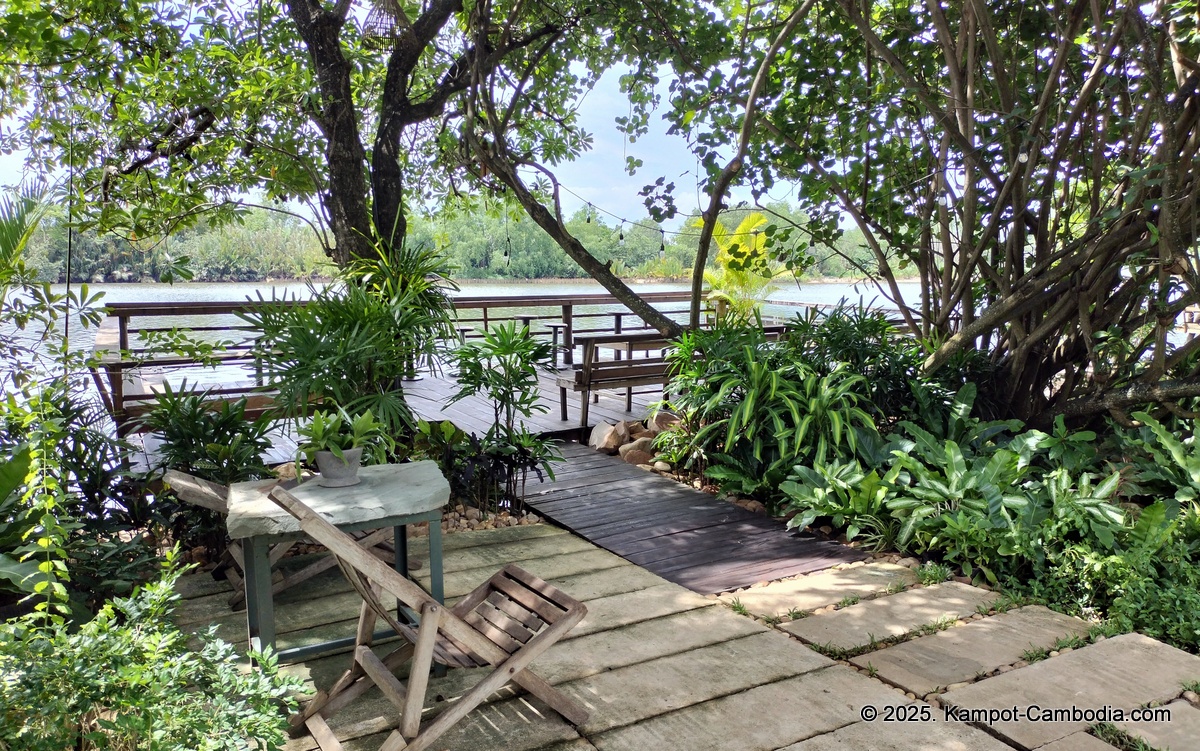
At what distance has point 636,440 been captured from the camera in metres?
5.48

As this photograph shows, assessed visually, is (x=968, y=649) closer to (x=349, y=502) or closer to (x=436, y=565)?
(x=436, y=565)

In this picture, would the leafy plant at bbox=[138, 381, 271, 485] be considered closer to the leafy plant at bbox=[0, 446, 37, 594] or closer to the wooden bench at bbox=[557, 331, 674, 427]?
the leafy plant at bbox=[0, 446, 37, 594]

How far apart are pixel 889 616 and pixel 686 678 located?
0.91 metres

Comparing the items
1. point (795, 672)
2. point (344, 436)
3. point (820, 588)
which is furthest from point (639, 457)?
point (795, 672)

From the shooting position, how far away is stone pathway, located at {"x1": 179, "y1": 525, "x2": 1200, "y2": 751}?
2096mm

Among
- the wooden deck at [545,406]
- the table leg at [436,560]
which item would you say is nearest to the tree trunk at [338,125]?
the wooden deck at [545,406]

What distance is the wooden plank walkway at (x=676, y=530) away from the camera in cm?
342

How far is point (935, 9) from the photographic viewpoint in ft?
13.7

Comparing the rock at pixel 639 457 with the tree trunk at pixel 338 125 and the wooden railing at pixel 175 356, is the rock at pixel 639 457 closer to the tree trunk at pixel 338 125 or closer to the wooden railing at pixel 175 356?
the wooden railing at pixel 175 356

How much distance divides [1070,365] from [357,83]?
217 inches

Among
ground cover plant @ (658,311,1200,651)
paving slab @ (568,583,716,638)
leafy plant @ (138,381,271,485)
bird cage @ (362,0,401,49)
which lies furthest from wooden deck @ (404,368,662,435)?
paving slab @ (568,583,716,638)

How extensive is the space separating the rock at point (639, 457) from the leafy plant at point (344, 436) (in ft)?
5.86

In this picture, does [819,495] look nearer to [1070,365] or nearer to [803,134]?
[1070,365]

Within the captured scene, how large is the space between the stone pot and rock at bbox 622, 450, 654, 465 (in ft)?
9.19
